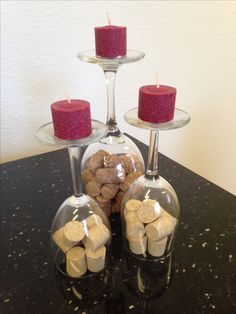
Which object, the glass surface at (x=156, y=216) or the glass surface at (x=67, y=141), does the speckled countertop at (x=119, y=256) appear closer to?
the glass surface at (x=156, y=216)

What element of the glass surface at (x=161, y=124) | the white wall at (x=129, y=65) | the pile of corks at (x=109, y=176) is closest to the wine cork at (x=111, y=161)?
the pile of corks at (x=109, y=176)

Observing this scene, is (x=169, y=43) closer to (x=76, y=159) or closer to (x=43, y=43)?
(x=43, y=43)

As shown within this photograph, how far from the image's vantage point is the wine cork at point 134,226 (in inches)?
15.9

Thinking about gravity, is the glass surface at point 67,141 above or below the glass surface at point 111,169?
above

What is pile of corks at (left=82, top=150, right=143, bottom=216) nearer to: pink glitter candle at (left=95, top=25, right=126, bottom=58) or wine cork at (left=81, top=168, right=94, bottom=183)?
wine cork at (left=81, top=168, right=94, bottom=183)

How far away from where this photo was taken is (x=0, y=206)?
0.52 metres

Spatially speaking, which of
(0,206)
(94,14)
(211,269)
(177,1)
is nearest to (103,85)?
(94,14)

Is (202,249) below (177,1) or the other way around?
below

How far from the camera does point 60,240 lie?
1.30 feet

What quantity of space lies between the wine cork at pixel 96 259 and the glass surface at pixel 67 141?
0.14 m

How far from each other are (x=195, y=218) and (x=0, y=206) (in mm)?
303

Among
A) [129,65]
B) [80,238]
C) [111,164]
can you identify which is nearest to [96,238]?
[80,238]

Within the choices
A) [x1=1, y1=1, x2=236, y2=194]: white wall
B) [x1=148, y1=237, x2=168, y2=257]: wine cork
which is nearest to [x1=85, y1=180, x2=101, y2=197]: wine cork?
[x1=148, y1=237, x2=168, y2=257]: wine cork

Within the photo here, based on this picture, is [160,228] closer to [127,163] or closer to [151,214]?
[151,214]
